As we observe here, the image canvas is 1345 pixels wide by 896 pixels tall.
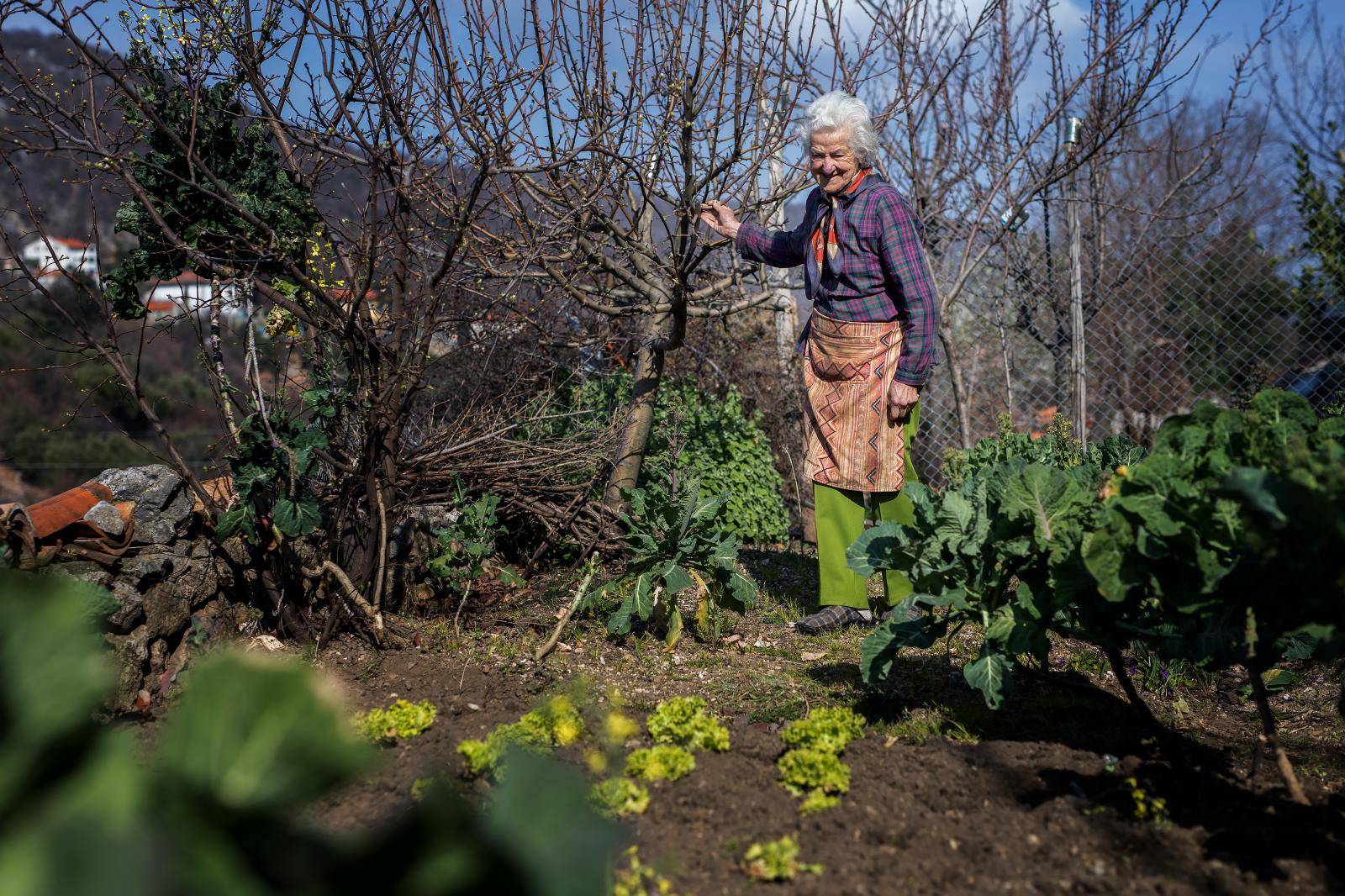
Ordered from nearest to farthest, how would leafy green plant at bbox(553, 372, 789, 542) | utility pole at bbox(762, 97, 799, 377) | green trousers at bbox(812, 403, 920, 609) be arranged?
green trousers at bbox(812, 403, 920, 609), leafy green plant at bbox(553, 372, 789, 542), utility pole at bbox(762, 97, 799, 377)

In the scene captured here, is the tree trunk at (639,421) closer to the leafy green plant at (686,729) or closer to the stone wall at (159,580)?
the stone wall at (159,580)

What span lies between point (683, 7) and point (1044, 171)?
12.9 feet

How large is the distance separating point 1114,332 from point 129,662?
7.33 m

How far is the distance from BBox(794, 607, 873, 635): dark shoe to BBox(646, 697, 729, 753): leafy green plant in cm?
158

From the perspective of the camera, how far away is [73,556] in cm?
315

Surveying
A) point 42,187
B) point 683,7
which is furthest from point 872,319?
point 42,187

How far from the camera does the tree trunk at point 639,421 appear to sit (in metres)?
4.88

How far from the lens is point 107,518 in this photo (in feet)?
10.9

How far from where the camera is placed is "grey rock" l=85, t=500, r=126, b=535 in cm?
329

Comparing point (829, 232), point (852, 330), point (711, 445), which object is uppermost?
point (829, 232)

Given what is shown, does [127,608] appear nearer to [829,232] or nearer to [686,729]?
[686,729]

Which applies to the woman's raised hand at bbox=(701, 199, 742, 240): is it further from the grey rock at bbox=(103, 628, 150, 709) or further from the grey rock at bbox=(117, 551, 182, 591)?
the grey rock at bbox=(103, 628, 150, 709)

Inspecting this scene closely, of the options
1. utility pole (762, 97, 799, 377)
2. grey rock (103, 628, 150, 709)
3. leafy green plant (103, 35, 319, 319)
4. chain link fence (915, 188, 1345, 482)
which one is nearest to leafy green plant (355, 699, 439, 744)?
grey rock (103, 628, 150, 709)

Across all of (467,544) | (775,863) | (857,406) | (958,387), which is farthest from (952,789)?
(958,387)
